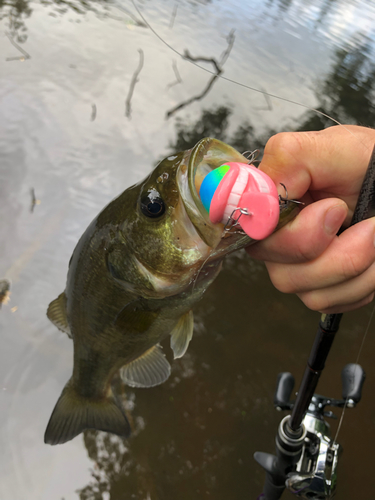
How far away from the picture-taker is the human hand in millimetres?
1011

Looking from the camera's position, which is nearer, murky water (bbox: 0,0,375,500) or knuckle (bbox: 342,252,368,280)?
knuckle (bbox: 342,252,368,280)

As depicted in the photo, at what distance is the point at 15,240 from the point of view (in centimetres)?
286

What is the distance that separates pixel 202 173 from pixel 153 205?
208 mm

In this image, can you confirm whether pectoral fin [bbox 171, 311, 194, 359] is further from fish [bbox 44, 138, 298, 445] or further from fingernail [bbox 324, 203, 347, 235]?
A: fingernail [bbox 324, 203, 347, 235]

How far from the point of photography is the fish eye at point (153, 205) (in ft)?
3.53

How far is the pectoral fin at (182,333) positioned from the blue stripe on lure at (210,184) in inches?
31.0

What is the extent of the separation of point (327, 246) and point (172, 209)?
0.49 meters

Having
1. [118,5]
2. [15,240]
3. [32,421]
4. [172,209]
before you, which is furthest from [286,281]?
[118,5]

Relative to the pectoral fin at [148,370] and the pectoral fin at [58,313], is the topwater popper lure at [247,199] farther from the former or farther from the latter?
the pectoral fin at [148,370]

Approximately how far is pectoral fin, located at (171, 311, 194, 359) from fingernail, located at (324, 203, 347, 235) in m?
0.78

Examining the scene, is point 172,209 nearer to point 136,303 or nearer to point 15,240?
point 136,303

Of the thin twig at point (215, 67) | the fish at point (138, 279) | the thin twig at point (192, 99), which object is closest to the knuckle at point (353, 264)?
the fish at point (138, 279)

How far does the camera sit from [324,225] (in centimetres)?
99

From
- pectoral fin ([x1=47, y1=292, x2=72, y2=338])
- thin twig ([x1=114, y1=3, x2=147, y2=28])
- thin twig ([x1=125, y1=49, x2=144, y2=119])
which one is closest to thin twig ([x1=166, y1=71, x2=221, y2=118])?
thin twig ([x1=125, y1=49, x2=144, y2=119])
